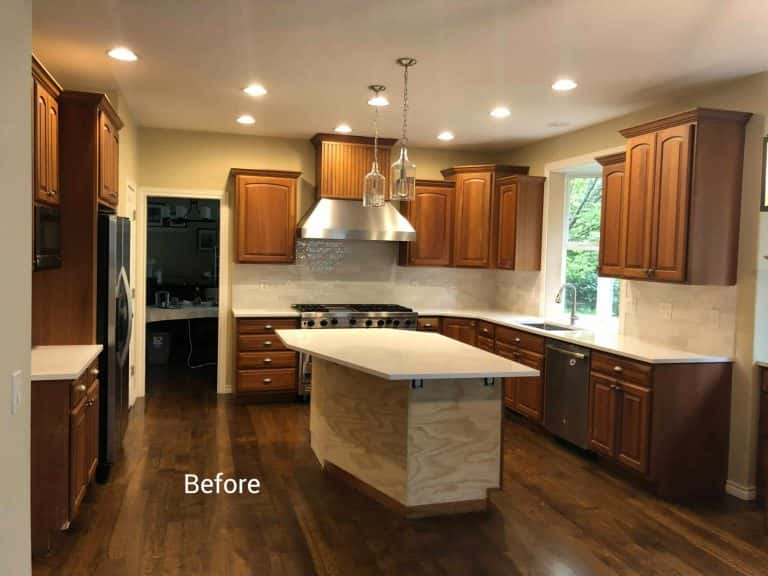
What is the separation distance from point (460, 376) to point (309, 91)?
246 cm

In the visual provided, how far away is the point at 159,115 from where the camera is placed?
550 centimetres

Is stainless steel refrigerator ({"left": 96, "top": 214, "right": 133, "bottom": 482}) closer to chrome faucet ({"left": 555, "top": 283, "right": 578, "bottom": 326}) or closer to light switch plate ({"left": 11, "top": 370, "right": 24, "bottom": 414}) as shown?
light switch plate ({"left": 11, "top": 370, "right": 24, "bottom": 414})

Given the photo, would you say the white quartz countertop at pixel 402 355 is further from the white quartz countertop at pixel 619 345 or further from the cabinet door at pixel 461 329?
the cabinet door at pixel 461 329

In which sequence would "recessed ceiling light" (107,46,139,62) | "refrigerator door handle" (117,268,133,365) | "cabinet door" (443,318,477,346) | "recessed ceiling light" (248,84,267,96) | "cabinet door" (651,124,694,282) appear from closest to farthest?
"recessed ceiling light" (107,46,139,62) < "cabinet door" (651,124,694,282) < "refrigerator door handle" (117,268,133,365) < "recessed ceiling light" (248,84,267,96) < "cabinet door" (443,318,477,346)

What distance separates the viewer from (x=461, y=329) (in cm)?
643

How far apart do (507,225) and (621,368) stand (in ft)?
8.04

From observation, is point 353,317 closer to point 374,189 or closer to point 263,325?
point 263,325

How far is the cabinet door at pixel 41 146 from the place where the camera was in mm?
3141

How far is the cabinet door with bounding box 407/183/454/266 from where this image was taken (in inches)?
263

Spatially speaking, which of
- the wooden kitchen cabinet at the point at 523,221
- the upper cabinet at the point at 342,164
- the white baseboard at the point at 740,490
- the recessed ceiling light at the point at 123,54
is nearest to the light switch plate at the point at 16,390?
the recessed ceiling light at the point at 123,54

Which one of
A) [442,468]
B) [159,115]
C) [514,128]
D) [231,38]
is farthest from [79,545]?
[514,128]

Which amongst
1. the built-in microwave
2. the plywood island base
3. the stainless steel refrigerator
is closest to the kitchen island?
the plywood island base

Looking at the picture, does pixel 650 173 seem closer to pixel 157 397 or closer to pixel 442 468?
pixel 442 468

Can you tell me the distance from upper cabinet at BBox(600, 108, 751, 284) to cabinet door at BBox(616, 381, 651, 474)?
76cm
